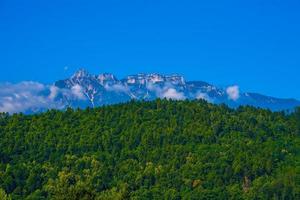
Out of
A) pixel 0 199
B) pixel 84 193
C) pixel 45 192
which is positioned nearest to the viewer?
pixel 84 193

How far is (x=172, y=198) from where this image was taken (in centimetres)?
19888

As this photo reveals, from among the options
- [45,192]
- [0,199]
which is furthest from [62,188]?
[45,192]

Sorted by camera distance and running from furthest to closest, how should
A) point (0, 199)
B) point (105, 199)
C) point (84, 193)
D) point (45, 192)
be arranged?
point (45, 192) → point (0, 199) → point (105, 199) → point (84, 193)

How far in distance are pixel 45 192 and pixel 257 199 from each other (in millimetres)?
55395

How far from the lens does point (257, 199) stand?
199 meters

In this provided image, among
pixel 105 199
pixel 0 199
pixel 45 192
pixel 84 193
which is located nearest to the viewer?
pixel 84 193

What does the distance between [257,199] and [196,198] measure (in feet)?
53.1

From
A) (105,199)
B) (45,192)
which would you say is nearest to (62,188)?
(105,199)

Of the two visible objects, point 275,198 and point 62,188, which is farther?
point 275,198

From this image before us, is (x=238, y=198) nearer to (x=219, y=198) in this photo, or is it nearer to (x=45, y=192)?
(x=219, y=198)

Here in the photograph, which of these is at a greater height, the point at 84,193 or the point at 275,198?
the point at 275,198

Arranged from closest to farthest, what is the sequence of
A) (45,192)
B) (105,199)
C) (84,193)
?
(84,193) → (105,199) → (45,192)

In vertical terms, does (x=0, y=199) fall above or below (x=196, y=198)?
below

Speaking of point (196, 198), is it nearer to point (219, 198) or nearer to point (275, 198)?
point (219, 198)
